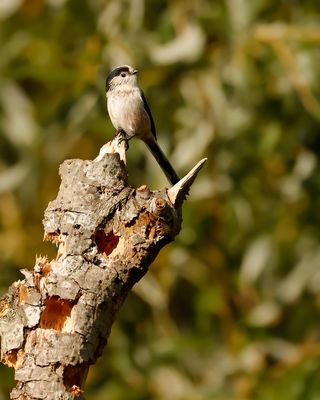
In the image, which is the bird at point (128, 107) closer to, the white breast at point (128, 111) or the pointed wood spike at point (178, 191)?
the white breast at point (128, 111)

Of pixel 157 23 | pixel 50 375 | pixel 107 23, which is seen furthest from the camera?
pixel 157 23

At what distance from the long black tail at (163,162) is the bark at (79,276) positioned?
1.60 metres

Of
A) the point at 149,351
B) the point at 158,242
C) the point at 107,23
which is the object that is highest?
the point at 107,23

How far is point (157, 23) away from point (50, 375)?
3629 mm

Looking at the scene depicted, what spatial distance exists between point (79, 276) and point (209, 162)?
306 centimetres

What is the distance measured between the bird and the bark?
1322 mm

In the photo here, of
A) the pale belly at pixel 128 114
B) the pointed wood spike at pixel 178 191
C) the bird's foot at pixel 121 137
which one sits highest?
the pale belly at pixel 128 114

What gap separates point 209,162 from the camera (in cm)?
606

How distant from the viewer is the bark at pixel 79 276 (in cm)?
299

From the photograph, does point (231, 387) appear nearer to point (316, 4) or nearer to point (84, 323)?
Answer: point (316, 4)

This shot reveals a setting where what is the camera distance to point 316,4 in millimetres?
6406

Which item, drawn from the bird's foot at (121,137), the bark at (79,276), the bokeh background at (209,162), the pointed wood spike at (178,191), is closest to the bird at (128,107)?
the bird's foot at (121,137)

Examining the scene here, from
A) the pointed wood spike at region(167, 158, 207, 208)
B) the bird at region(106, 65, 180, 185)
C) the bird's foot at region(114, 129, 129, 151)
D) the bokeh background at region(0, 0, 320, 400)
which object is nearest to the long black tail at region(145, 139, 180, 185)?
the bird at region(106, 65, 180, 185)

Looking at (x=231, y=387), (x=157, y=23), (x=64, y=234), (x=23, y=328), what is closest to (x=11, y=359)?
(x=23, y=328)
